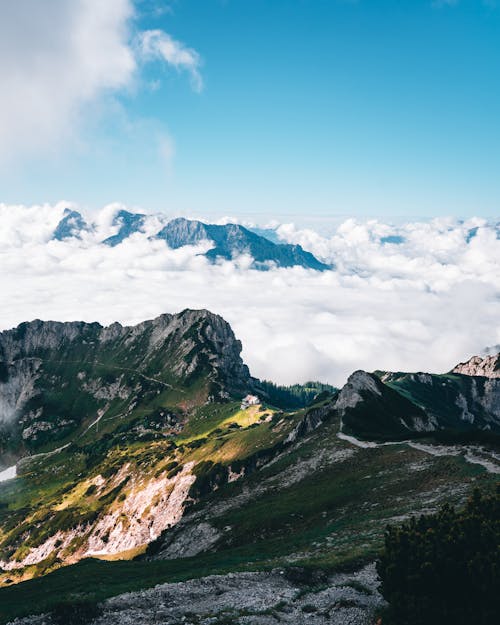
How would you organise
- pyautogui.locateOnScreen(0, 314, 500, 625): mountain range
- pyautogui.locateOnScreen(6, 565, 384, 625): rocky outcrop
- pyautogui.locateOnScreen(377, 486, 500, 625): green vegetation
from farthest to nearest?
pyautogui.locateOnScreen(0, 314, 500, 625): mountain range
pyautogui.locateOnScreen(6, 565, 384, 625): rocky outcrop
pyautogui.locateOnScreen(377, 486, 500, 625): green vegetation

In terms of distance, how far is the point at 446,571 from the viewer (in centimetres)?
2812

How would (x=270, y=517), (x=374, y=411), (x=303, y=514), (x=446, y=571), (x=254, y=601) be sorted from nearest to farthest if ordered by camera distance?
(x=446, y=571)
(x=254, y=601)
(x=303, y=514)
(x=270, y=517)
(x=374, y=411)

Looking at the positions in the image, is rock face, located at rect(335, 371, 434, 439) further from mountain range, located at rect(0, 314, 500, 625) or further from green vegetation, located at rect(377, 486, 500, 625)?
green vegetation, located at rect(377, 486, 500, 625)

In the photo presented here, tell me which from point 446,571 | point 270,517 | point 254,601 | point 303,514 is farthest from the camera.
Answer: point 270,517

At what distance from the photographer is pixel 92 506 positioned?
194m

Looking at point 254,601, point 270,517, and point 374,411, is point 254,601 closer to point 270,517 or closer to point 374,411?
point 270,517

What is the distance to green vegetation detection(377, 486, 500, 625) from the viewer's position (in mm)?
26703

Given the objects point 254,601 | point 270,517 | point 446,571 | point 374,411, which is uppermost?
point 446,571

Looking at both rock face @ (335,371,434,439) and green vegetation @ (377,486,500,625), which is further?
rock face @ (335,371,434,439)

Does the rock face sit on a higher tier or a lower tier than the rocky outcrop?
lower

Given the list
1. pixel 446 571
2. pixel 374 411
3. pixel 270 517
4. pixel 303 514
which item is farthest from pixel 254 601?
pixel 374 411

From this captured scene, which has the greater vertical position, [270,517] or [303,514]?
[303,514]

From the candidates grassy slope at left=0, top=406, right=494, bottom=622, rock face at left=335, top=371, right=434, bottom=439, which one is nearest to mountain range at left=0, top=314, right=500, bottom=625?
grassy slope at left=0, top=406, right=494, bottom=622

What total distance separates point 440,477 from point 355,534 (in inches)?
1022
